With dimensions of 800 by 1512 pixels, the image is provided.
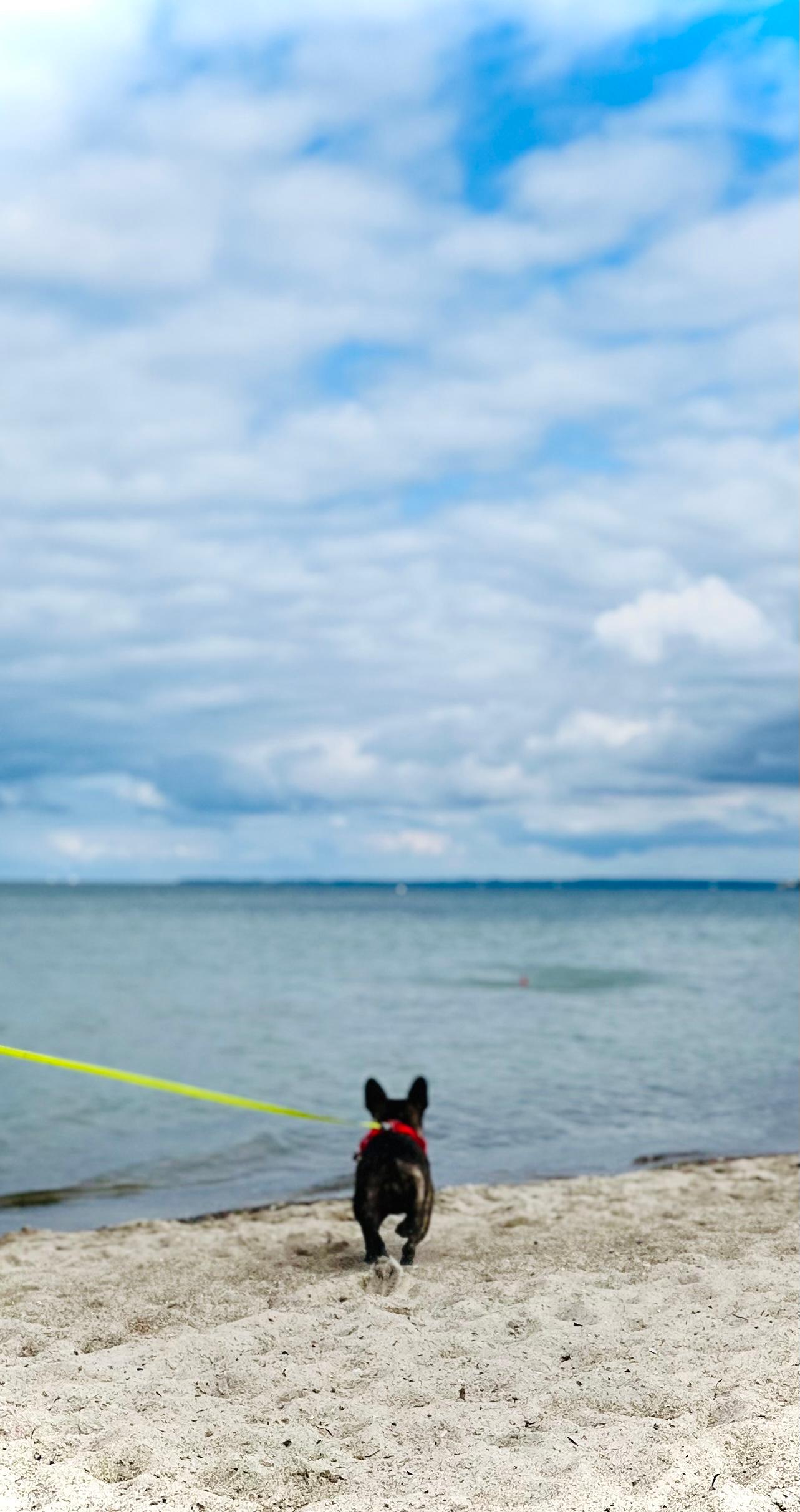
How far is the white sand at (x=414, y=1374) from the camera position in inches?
155

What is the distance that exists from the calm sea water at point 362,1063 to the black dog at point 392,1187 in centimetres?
403

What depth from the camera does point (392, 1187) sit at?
700 centimetres

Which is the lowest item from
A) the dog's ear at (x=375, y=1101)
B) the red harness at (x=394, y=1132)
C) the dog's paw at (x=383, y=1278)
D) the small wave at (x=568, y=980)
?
the small wave at (x=568, y=980)

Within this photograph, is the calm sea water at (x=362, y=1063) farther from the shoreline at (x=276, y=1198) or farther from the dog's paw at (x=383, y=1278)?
the dog's paw at (x=383, y=1278)

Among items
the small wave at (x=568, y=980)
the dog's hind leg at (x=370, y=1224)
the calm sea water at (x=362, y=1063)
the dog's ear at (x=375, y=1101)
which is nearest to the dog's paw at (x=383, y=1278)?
the dog's hind leg at (x=370, y=1224)

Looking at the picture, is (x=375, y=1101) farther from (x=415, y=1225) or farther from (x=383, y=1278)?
(x=383, y=1278)

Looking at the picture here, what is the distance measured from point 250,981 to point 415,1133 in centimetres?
2976

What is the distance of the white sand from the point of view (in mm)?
3945

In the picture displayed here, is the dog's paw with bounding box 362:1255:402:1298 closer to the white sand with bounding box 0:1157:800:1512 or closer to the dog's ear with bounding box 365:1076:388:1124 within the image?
the white sand with bounding box 0:1157:800:1512

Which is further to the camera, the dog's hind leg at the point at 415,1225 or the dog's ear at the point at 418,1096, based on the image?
the dog's ear at the point at 418,1096

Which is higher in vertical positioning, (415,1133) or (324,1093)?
(415,1133)

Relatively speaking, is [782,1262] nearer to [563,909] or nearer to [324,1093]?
[324,1093]

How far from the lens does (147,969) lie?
4150 cm

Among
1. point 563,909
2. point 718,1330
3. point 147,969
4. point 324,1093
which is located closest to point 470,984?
point 147,969
